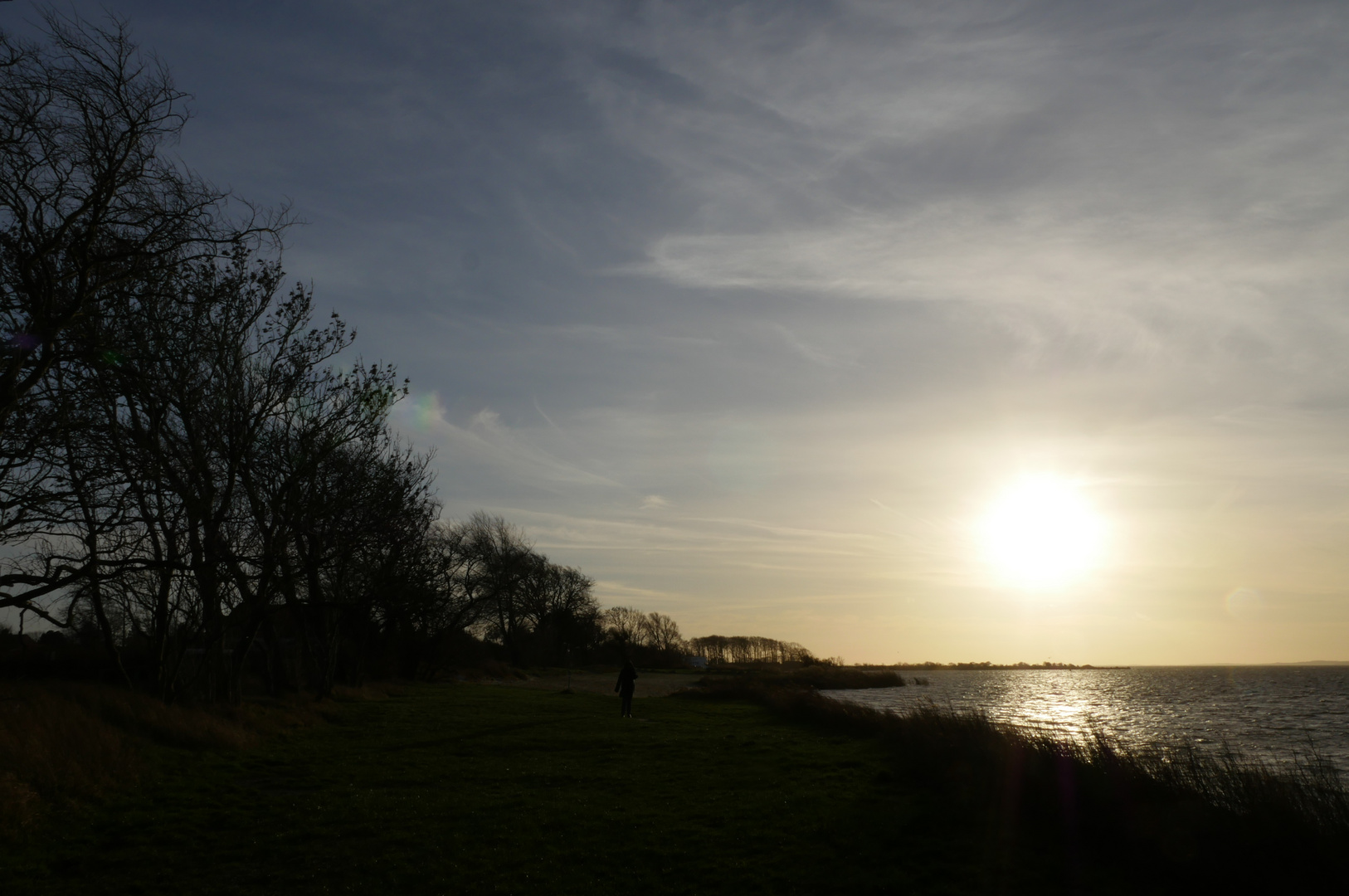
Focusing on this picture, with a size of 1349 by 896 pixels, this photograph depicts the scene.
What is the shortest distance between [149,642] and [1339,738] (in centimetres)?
4034

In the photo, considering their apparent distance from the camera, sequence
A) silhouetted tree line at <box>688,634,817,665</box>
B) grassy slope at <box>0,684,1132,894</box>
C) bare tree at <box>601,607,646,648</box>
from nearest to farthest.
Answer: grassy slope at <box>0,684,1132,894</box>
bare tree at <box>601,607,646,648</box>
silhouetted tree line at <box>688,634,817,665</box>

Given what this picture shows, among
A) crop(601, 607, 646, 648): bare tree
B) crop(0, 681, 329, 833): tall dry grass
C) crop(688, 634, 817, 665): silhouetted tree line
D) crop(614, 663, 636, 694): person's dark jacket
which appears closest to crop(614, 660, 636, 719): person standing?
crop(614, 663, 636, 694): person's dark jacket

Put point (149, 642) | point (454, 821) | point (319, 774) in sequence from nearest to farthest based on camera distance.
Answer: point (454, 821)
point (319, 774)
point (149, 642)

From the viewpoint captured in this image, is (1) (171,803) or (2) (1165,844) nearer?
(2) (1165,844)

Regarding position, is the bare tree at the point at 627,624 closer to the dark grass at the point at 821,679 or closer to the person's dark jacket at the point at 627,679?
the dark grass at the point at 821,679

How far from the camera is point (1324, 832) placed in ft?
27.4

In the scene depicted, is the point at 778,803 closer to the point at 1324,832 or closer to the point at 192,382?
the point at 1324,832

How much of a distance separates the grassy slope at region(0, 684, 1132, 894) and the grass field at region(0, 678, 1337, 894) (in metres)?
0.04

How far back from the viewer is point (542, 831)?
980 cm

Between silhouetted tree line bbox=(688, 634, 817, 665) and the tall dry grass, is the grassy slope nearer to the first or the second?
the tall dry grass

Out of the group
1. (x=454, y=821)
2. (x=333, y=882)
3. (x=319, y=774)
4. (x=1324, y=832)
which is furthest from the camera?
(x=319, y=774)

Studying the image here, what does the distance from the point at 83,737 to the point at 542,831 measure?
24.7 ft

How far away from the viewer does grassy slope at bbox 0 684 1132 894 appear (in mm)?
7992

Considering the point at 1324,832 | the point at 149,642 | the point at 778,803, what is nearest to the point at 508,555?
the point at 149,642
